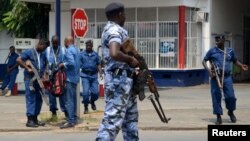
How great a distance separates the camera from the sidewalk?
12656 millimetres

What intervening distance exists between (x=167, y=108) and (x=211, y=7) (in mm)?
11806

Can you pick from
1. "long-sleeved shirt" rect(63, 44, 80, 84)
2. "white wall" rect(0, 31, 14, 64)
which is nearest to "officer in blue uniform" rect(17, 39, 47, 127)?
"long-sleeved shirt" rect(63, 44, 80, 84)

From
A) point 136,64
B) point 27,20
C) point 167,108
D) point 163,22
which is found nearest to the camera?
point 136,64

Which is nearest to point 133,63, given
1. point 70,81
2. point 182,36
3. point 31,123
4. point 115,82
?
point 115,82

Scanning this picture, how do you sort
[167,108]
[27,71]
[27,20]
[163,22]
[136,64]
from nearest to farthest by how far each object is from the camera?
[136,64] → [27,71] → [167,108] → [163,22] → [27,20]

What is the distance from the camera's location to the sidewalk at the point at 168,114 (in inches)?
498

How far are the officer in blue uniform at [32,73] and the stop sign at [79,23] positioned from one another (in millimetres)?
903

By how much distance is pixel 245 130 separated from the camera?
639 cm

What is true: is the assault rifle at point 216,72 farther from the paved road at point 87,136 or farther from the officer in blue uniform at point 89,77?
the officer in blue uniform at point 89,77

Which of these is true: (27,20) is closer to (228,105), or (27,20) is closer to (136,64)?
(228,105)

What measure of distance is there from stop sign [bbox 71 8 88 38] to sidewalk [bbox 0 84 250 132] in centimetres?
199

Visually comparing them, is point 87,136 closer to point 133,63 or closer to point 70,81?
point 70,81

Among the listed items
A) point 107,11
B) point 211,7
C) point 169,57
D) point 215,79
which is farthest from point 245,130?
point 211,7

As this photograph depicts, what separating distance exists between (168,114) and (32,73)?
408 cm
